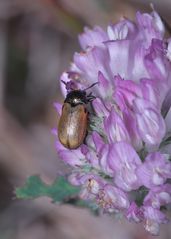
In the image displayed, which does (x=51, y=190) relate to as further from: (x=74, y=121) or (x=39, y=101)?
(x=39, y=101)

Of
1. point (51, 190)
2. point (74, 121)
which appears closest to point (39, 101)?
point (51, 190)

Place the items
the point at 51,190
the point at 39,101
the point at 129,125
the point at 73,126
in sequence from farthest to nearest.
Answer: the point at 39,101
the point at 51,190
the point at 73,126
the point at 129,125

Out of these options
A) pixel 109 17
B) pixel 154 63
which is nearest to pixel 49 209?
pixel 109 17

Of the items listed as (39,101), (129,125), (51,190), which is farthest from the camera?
(39,101)

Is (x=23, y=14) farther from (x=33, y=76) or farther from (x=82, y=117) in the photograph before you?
(x=82, y=117)

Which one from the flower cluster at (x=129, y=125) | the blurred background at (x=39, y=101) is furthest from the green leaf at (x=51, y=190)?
the blurred background at (x=39, y=101)
